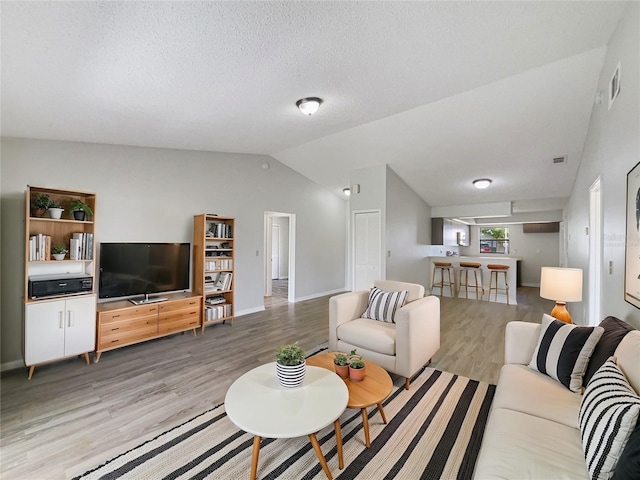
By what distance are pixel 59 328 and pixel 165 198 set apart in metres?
1.96

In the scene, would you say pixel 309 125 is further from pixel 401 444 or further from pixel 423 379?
pixel 401 444

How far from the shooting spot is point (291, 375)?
5.73 feet

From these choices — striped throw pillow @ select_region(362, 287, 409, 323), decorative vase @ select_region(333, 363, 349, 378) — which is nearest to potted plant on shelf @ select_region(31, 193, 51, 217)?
decorative vase @ select_region(333, 363, 349, 378)

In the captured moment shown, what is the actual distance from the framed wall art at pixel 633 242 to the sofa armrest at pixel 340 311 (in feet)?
6.90

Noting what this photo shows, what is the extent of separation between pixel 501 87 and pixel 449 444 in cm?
328

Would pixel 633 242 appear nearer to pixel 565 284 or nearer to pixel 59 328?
pixel 565 284

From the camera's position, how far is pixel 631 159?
1641 mm

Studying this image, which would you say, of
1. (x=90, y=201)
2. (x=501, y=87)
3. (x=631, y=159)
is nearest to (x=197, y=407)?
(x=90, y=201)

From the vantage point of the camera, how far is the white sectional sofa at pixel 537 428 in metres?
1.10

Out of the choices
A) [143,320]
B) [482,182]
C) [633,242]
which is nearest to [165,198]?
[143,320]

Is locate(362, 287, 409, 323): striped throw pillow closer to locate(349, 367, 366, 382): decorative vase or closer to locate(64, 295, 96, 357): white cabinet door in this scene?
locate(349, 367, 366, 382): decorative vase

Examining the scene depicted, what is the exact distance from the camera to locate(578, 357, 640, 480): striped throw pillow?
0.97 m

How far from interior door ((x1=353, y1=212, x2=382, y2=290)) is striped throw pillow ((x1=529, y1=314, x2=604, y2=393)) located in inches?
132

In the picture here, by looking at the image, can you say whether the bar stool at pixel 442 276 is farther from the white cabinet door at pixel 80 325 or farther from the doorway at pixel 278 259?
the white cabinet door at pixel 80 325
